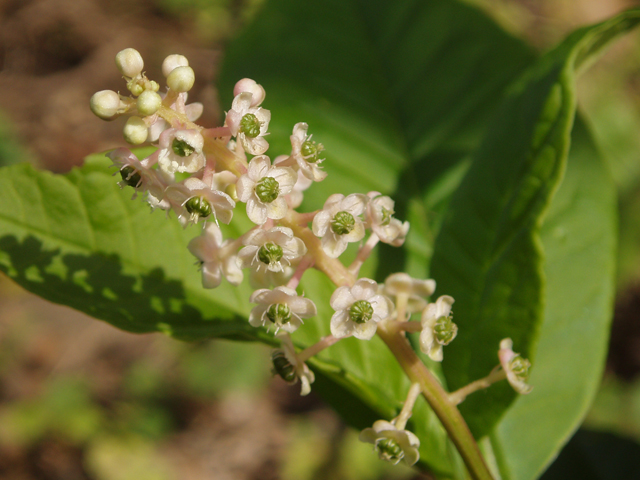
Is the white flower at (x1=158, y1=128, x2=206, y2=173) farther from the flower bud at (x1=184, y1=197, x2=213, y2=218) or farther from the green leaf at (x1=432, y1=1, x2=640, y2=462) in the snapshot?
the green leaf at (x1=432, y1=1, x2=640, y2=462)

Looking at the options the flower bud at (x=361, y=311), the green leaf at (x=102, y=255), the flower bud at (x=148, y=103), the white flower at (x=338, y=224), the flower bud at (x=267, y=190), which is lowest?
the green leaf at (x=102, y=255)

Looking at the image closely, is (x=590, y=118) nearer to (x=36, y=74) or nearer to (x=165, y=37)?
(x=165, y=37)

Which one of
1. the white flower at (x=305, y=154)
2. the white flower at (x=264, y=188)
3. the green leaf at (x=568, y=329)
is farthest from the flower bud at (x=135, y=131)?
the green leaf at (x=568, y=329)

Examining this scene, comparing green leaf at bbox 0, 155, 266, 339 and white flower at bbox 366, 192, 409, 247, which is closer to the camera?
white flower at bbox 366, 192, 409, 247

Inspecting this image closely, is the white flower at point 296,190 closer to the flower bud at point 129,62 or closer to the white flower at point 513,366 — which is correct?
the flower bud at point 129,62

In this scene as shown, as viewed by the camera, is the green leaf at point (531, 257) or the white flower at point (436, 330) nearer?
the white flower at point (436, 330)

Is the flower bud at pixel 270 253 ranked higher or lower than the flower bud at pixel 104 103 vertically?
lower

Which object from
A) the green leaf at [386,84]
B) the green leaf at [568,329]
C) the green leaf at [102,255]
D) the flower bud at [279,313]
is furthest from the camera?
the green leaf at [386,84]

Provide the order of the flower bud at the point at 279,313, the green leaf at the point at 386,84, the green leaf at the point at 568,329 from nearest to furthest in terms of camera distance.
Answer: the flower bud at the point at 279,313 → the green leaf at the point at 568,329 → the green leaf at the point at 386,84

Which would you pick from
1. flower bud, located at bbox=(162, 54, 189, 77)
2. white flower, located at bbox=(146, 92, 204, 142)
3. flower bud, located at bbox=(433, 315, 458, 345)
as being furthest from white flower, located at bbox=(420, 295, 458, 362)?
flower bud, located at bbox=(162, 54, 189, 77)
